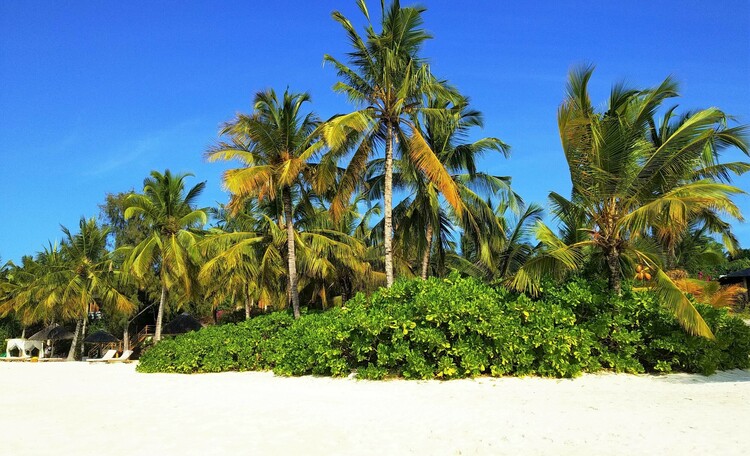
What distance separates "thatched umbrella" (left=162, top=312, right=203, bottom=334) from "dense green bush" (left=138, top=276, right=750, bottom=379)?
19467mm

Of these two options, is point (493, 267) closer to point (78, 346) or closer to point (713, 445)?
point (713, 445)

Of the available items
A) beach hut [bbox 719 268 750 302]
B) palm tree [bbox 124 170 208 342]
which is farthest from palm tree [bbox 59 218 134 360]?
beach hut [bbox 719 268 750 302]

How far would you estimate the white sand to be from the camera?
5.92 meters

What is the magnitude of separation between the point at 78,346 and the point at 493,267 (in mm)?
28049

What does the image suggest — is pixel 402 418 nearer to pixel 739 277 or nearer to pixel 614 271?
pixel 614 271

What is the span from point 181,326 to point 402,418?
24.2 m

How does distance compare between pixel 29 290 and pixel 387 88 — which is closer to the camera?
pixel 387 88

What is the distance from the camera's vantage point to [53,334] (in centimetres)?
3491

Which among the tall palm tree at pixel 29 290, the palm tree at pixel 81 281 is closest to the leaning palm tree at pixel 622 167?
the palm tree at pixel 81 281

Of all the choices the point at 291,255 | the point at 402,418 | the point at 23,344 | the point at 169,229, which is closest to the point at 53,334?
the point at 23,344

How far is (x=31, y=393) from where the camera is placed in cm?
1266

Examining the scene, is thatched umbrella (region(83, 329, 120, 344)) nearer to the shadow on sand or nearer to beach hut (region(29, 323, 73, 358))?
beach hut (region(29, 323, 73, 358))

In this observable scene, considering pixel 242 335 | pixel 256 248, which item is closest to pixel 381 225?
pixel 256 248

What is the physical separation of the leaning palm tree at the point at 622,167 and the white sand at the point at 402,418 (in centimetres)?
236
